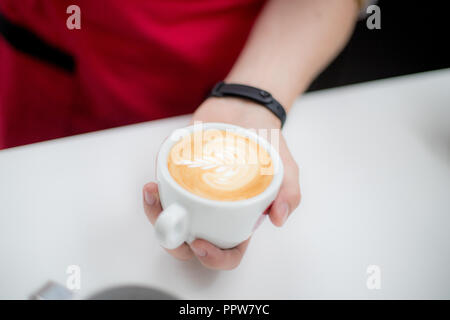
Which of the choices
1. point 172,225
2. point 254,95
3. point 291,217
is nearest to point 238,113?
point 254,95

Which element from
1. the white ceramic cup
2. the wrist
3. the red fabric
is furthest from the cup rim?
the red fabric

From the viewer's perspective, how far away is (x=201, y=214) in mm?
438

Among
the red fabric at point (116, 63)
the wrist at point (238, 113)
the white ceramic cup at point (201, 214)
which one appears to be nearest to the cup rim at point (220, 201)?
the white ceramic cup at point (201, 214)

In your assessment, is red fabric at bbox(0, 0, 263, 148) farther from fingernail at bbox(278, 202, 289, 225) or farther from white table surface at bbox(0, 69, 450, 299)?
fingernail at bbox(278, 202, 289, 225)

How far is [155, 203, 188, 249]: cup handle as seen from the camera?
16.2 inches

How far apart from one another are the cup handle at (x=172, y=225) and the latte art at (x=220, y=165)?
3 centimetres

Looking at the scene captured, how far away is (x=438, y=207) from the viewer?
2.23 feet

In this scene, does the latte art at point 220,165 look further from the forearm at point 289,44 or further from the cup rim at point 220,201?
the forearm at point 289,44

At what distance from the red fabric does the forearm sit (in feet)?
0.32

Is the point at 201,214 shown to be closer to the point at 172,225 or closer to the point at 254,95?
the point at 172,225

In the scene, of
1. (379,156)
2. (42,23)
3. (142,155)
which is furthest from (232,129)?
(42,23)

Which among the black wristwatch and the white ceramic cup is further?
the black wristwatch

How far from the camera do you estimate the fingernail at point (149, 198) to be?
20.5 inches
